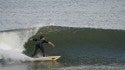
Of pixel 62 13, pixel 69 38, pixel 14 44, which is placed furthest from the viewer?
pixel 62 13

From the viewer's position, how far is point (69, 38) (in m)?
32.2

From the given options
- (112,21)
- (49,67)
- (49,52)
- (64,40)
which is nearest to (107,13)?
(112,21)

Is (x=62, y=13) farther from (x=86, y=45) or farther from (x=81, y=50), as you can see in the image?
(x=81, y=50)

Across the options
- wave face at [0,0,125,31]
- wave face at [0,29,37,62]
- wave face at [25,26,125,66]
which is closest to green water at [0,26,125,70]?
wave face at [25,26,125,66]

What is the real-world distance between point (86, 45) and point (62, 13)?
1763 cm

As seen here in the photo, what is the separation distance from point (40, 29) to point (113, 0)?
27.4m

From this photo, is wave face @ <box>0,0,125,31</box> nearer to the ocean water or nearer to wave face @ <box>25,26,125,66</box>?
the ocean water

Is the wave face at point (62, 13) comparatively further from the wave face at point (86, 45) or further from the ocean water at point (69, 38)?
the wave face at point (86, 45)

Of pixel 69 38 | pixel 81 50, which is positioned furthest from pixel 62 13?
pixel 81 50

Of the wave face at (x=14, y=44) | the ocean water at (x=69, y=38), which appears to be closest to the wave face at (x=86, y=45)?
the ocean water at (x=69, y=38)

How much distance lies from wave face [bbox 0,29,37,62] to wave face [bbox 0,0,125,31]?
7145 millimetres

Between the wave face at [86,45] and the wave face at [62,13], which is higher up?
the wave face at [62,13]

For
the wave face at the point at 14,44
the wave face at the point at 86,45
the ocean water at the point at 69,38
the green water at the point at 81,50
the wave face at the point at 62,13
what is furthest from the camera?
the wave face at the point at 62,13

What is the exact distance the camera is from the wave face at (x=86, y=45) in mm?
27034
